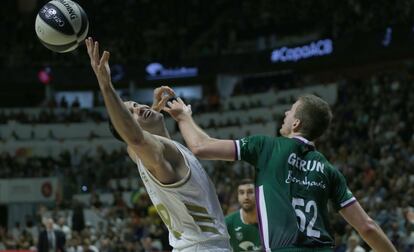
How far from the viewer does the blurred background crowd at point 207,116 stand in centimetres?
1888

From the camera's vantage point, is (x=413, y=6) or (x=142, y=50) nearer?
(x=413, y=6)

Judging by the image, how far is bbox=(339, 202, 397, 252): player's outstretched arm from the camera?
191 inches

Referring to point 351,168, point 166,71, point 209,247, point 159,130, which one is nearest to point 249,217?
point 159,130

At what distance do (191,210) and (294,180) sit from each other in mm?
894

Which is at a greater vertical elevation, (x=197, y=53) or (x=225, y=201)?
(x=197, y=53)

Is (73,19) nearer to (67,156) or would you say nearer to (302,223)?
(302,223)

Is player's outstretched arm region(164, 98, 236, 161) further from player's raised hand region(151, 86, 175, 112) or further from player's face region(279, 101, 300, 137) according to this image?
player's raised hand region(151, 86, 175, 112)

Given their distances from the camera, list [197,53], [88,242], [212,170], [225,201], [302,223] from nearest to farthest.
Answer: [302,223]
[88,242]
[225,201]
[212,170]
[197,53]

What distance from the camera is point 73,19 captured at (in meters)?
6.79

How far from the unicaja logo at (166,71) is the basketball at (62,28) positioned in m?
29.9

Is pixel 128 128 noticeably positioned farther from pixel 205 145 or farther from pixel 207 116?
→ pixel 207 116

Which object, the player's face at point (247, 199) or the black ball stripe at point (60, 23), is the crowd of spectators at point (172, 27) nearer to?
the player's face at point (247, 199)

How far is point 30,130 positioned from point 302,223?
3059 cm

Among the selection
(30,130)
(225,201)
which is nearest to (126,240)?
(225,201)
